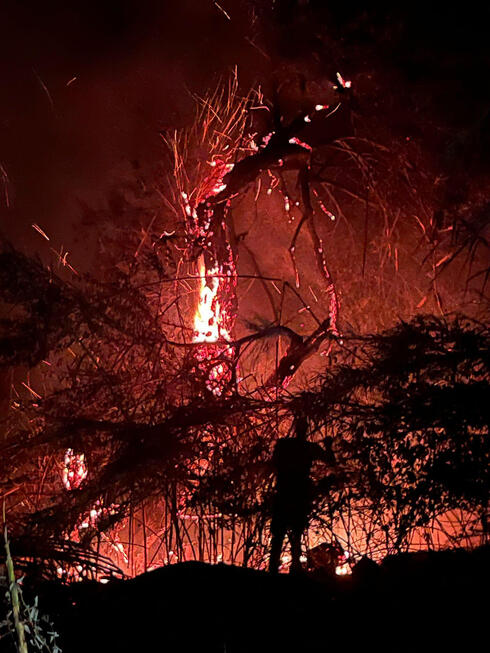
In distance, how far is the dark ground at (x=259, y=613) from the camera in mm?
3525

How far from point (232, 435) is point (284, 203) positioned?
14.5ft

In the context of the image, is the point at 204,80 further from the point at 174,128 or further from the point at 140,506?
the point at 140,506

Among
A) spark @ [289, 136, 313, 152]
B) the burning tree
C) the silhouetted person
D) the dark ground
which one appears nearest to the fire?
the burning tree

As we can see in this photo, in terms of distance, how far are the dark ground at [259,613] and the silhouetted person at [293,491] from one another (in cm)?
76

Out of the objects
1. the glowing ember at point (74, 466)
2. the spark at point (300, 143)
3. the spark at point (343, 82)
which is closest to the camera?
the glowing ember at point (74, 466)

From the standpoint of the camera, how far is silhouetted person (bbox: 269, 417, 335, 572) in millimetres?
4883

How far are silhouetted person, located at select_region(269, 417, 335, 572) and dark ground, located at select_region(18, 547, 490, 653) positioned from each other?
0.76 m

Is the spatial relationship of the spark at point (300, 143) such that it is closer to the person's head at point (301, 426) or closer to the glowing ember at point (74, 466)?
the person's head at point (301, 426)

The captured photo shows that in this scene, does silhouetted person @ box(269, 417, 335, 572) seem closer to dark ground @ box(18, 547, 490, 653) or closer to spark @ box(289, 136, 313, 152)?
dark ground @ box(18, 547, 490, 653)

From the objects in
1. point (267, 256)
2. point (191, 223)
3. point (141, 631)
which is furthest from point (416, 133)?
point (141, 631)

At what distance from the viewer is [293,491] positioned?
4.93 m

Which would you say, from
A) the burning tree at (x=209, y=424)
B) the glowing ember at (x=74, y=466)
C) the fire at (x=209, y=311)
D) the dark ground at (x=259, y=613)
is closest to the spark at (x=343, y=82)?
the burning tree at (x=209, y=424)

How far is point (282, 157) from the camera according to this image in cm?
757

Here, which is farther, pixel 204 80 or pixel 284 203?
pixel 284 203
